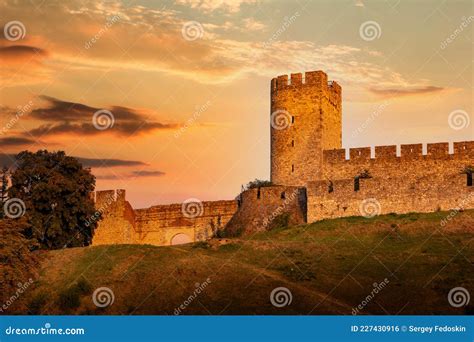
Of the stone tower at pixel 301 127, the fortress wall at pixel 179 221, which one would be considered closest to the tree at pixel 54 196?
the fortress wall at pixel 179 221

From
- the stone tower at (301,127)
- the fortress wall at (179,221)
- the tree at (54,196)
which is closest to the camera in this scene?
the tree at (54,196)

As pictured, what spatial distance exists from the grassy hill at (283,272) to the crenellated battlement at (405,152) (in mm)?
5643

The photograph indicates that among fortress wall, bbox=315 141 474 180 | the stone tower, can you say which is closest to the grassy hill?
fortress wall, bbox=315 141 474 180

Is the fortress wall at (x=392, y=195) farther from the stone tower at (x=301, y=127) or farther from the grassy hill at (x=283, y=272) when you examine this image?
the stone tower at (x=301, y=127)

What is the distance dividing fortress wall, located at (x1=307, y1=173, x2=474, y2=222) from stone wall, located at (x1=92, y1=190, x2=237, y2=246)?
355 inches

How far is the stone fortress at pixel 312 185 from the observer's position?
170 ft

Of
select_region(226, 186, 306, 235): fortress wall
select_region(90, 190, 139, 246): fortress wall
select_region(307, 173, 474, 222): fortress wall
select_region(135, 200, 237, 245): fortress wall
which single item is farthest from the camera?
select_region(90, 190, 139, 246): fortress wall

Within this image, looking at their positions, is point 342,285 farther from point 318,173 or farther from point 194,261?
point 318,173

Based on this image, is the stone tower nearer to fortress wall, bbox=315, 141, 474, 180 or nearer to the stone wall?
fortress wall, bbox=315, 141, 474, 180

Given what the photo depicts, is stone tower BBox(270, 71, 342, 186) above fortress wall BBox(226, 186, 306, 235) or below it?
above

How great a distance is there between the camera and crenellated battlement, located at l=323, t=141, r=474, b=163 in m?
54.1

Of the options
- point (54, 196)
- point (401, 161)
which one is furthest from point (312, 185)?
point (54, 196)

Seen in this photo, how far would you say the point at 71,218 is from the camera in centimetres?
5384

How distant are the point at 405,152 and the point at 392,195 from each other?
413 centimetres
